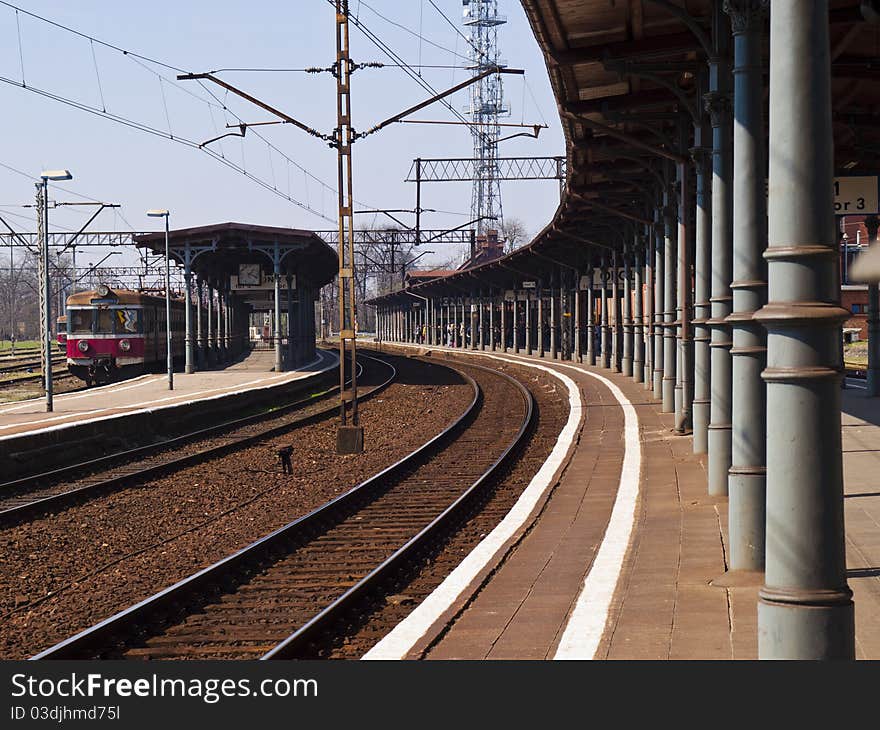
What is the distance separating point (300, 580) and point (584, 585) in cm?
301

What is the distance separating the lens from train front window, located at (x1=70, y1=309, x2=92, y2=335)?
134ft

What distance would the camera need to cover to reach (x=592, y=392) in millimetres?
31359

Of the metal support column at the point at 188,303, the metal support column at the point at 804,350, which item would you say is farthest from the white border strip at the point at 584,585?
the metal support column at the point at 188,303

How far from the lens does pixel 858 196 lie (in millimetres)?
17188

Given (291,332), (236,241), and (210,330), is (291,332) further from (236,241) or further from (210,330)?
(236,241)

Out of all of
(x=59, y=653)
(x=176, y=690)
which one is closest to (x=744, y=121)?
(x=176, y=690)

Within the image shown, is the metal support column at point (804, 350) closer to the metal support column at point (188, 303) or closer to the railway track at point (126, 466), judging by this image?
the railway track at point (126, 466)

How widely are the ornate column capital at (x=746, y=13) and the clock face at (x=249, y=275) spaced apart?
4172 cm

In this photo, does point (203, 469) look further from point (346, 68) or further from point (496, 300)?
point (496, 300)

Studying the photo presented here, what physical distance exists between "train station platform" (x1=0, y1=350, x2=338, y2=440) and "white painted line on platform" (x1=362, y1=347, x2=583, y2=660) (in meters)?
8.92

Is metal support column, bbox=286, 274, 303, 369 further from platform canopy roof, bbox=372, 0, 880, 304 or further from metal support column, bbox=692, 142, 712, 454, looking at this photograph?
metal support column, bbox=692, 142, 712, 454

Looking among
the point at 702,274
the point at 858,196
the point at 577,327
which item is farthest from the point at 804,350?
the point at 577,327

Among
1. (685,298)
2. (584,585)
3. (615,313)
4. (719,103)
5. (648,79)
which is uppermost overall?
(648,79)

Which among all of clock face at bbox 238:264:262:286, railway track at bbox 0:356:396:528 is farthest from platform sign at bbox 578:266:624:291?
railway track at bbox 0:356:396:528
